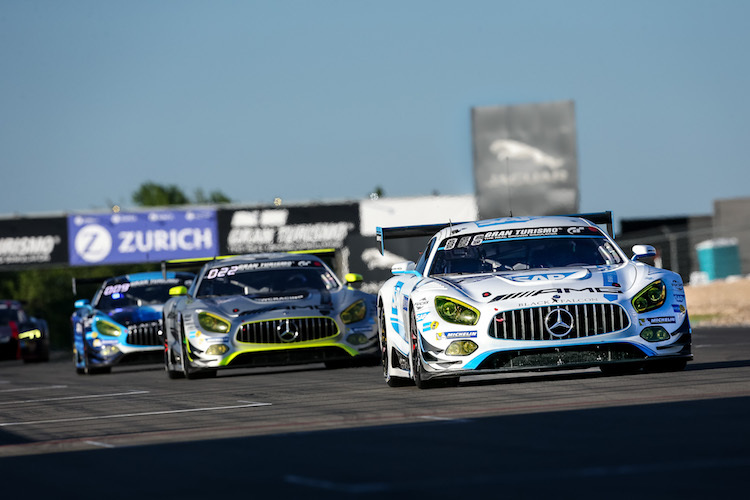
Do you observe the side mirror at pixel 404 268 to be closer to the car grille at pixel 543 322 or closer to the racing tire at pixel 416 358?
the racing tire at pixel 416 358

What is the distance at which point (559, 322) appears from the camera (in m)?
11.4

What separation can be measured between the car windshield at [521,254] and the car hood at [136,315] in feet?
30.7

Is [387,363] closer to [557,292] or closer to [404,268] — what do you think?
[404,268]

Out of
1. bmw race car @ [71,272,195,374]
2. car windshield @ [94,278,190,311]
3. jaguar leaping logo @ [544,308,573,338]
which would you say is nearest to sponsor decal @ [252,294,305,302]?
bmw race car @ [71,272,195,374]

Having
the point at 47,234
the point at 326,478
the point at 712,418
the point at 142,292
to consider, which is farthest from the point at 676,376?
the point at 47,234

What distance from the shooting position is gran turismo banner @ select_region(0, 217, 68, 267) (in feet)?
159

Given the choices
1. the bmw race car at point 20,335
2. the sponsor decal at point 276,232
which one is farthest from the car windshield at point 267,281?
the sponsor decal at point 276,232

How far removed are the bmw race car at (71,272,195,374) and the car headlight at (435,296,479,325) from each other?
10.3m

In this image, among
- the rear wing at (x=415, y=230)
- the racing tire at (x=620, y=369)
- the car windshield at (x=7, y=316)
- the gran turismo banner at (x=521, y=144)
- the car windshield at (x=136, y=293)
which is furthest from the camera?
the gran turismo banner at (x=521, y=144)

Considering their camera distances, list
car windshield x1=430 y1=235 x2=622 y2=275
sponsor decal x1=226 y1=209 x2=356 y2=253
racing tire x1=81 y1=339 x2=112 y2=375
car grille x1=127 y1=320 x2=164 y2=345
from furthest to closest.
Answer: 1. sponsor decal x1=226 y1=209 x2=356 y2=253
2. racing tire x1=81 y1=339 x2=112 y2=375
3. car grille x1=127 y1=320 x2=164 y2=345
4. car windshield x1=430 y1=235 x2=622 y2=275

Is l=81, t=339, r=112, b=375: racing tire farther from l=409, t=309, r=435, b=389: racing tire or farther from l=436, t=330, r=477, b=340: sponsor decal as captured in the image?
l=436, t=330, r=477, b=340: sponsor decal

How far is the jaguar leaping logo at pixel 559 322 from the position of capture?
11438 millimetres

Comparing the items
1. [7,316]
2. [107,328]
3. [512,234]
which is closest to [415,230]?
[512,234]

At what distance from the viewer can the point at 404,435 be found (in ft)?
27.2
